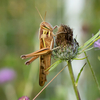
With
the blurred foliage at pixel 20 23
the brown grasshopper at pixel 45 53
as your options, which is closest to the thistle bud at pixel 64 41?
the brown grasshopper at pixel 45 53

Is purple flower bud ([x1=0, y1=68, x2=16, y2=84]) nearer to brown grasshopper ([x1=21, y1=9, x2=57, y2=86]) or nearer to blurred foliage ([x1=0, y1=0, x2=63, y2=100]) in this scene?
blurred foliage ([x1=0, y1=0, x2=63, y2=100])

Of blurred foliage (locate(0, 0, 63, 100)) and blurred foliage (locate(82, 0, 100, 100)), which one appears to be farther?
blurred foliage (locate(0, 0, 63, 100))

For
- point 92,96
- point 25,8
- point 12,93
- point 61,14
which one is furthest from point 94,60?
point 25,8

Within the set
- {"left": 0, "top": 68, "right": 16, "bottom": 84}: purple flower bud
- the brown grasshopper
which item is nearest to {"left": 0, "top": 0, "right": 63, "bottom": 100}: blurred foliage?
{"left": 0, "top": 68, "right": 16, "bottom": 84}: purple flower bud

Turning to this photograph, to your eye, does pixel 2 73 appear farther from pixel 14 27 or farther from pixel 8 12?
pixel 8 12

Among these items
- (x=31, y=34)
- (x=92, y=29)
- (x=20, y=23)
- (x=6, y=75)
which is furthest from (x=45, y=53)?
(x=20, y=23)

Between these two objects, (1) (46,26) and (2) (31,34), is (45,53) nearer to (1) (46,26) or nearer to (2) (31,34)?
(1) (46,26)
